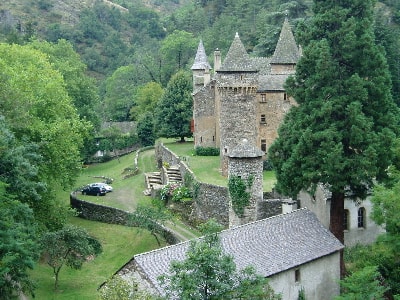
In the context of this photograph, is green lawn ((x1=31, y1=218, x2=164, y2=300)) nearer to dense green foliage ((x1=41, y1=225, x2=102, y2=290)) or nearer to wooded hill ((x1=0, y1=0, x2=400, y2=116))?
dense green foliage ((x1=41, y1=225, x2=102, y2=290))

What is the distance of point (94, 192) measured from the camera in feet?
191

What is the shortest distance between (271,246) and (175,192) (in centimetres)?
2057

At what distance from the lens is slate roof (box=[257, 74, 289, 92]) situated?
56.9 meters

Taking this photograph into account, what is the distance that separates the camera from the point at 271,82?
57.3 metres

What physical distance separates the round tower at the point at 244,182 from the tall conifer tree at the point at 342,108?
6199 mm

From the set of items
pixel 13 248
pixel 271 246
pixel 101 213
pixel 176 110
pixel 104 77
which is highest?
pixel 104 77

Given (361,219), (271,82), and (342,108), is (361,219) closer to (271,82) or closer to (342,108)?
(342,108)

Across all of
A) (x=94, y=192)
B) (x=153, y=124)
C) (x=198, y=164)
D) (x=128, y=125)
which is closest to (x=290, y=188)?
(x=198, y=164)

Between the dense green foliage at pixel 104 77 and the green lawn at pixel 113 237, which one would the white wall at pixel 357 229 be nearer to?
the dense green foliage at pixel 104 77

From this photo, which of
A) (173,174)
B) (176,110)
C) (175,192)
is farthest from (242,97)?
(176,110)

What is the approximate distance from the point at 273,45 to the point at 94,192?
34.7 m

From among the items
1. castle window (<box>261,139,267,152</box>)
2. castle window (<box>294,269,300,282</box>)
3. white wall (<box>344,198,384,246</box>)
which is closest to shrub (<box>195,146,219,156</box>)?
castle window (<box>261,139,267,152</box>)

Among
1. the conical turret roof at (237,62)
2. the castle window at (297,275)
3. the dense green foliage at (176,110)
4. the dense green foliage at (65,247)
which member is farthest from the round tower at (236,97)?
the castle window at (297,275)

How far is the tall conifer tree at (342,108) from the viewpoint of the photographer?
34.2m
